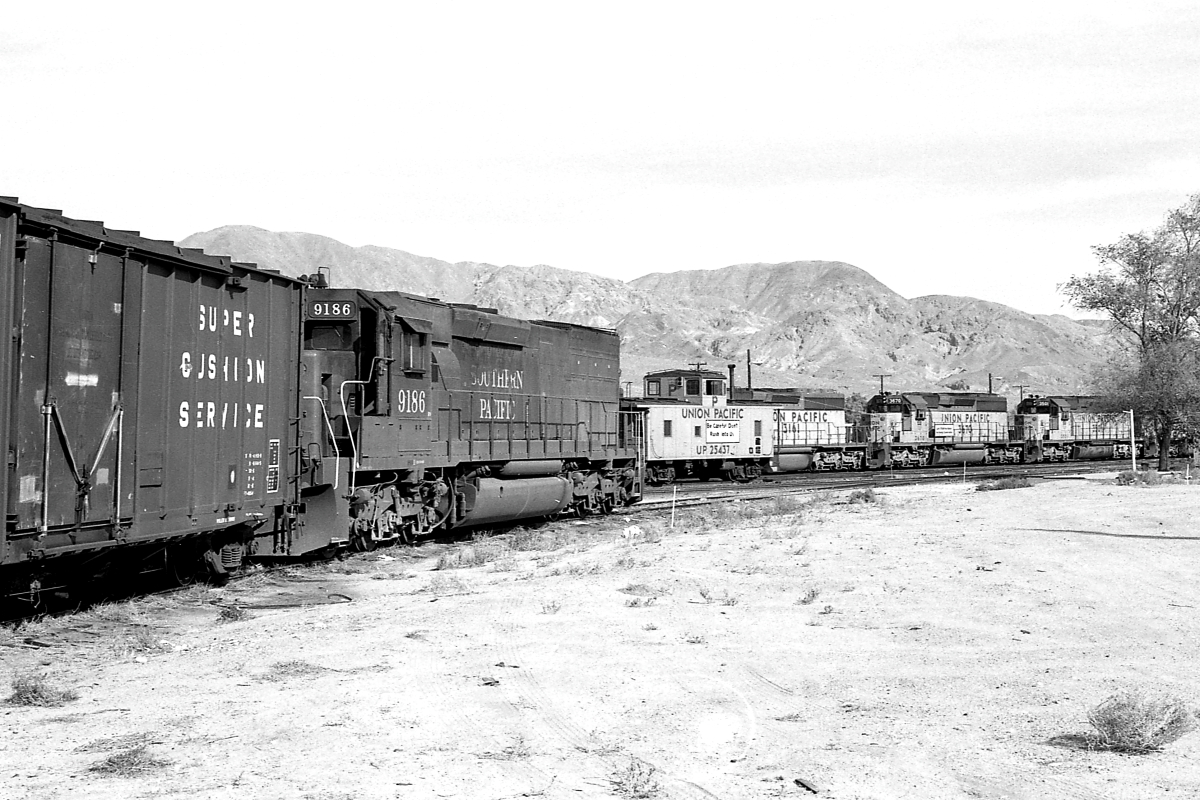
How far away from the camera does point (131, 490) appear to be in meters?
10.4

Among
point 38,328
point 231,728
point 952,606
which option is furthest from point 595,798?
point 952,606

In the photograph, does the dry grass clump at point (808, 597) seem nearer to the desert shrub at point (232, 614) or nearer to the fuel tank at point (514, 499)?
the desert shrub at point (232, 614)

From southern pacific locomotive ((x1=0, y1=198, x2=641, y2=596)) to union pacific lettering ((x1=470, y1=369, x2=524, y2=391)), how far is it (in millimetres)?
49

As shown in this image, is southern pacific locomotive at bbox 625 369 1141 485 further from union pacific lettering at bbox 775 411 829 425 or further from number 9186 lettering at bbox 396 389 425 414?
number 9186 lettering at bbox 396 389 425 414

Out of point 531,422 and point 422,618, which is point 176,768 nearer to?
point 422,618

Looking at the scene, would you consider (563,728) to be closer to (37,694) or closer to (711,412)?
(37,694)

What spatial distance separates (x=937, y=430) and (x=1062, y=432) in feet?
35.2

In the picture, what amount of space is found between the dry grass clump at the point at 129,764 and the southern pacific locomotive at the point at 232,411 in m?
3.35

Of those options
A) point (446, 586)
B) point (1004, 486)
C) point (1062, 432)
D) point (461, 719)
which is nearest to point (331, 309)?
point (446, 586)

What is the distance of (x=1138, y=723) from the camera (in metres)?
6.57

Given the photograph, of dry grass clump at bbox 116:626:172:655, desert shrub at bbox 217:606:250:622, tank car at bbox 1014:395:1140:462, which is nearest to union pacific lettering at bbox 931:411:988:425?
tank car at bbox 1014:395:1140:462

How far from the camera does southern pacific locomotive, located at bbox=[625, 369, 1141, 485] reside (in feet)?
123

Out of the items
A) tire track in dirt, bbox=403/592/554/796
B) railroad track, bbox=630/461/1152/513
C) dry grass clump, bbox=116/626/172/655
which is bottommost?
dry grass clump, bbox=116/626/172/655

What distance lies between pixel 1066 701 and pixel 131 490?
8.02 metres
